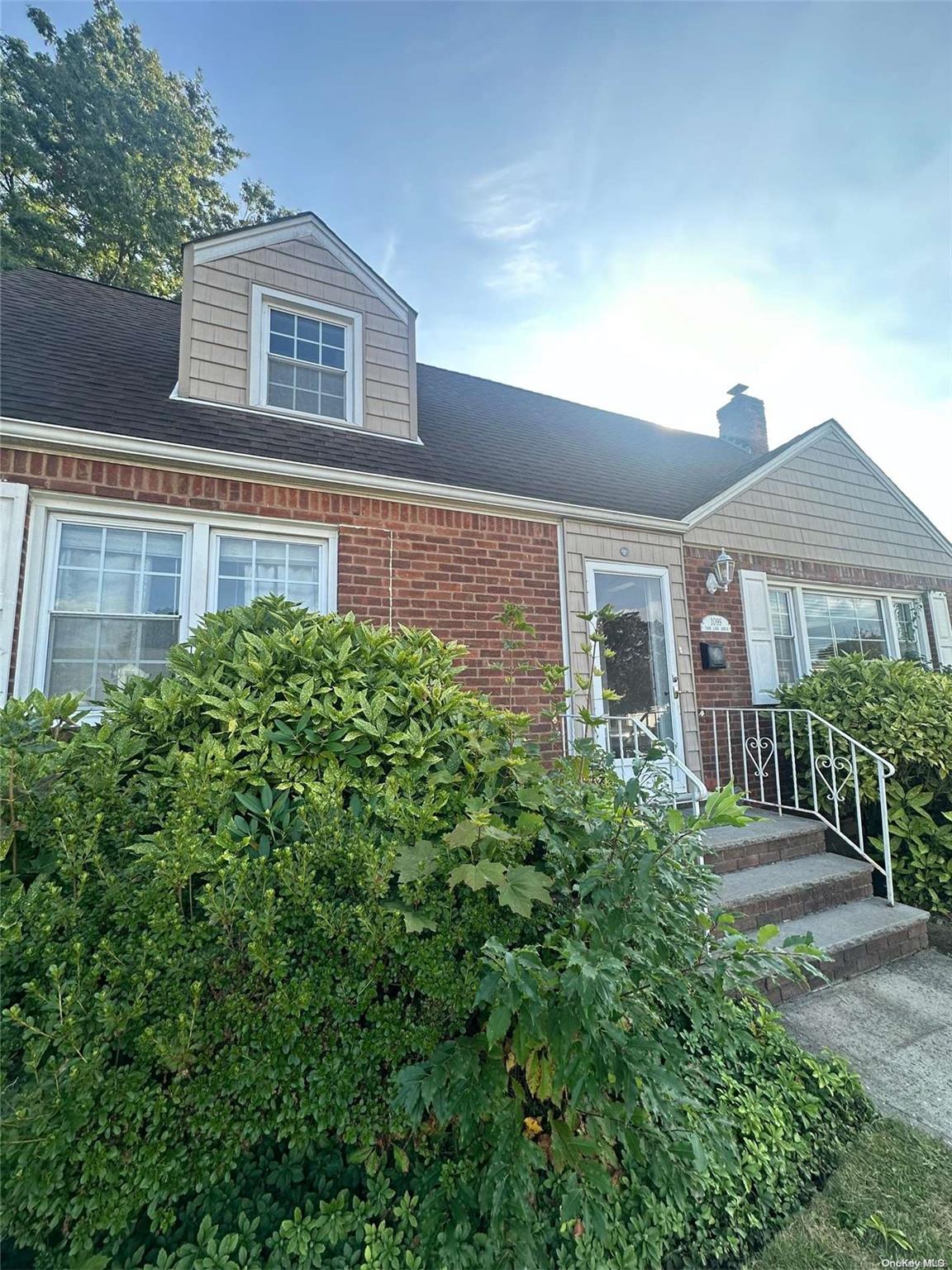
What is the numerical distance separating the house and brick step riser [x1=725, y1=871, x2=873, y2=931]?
176cm

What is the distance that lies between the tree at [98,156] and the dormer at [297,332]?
10250 mm

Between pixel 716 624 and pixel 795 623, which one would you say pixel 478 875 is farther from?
pixel 795 623

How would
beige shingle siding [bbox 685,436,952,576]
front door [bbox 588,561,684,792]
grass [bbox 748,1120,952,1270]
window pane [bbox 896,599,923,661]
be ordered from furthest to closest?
window pane [bbox 896,599,923,661], beige shingle siding [bbox 685,436,952,576], front door [bbox 588,561,684,792], grass [bbox 748,1120,952,1270]

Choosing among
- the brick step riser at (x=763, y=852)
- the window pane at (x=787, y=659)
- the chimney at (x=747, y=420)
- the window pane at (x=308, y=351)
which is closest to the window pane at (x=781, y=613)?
the window pane at (x=787, y=659)

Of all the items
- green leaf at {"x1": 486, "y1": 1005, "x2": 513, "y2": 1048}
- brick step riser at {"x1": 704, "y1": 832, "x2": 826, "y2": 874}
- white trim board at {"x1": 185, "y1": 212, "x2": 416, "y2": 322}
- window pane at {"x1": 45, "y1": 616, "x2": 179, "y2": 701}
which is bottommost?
brick step riser at {"x1": 704, "y1": 832, "x2": 826, "y2": 874}

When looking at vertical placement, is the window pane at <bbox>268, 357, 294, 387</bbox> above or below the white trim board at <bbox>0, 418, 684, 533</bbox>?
above

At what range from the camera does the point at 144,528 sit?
13.0 ft

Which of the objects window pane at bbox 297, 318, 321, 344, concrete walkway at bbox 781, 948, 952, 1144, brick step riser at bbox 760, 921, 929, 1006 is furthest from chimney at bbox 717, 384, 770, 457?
concrete walkway at bbox 781, 948, 952, 1144

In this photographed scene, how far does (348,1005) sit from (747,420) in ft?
41.2

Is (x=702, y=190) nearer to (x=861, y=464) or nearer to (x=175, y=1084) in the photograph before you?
(x=861, y=464)

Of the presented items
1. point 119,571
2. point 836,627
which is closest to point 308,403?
point 119,571

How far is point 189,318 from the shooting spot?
4.66 meters

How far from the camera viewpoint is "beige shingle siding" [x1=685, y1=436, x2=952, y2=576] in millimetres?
6621

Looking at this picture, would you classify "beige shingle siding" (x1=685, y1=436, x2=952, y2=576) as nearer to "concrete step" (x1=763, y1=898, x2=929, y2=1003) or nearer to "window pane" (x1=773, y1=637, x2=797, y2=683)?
"window pane" (x1=773, y1=637, x2=797, y2=683)
